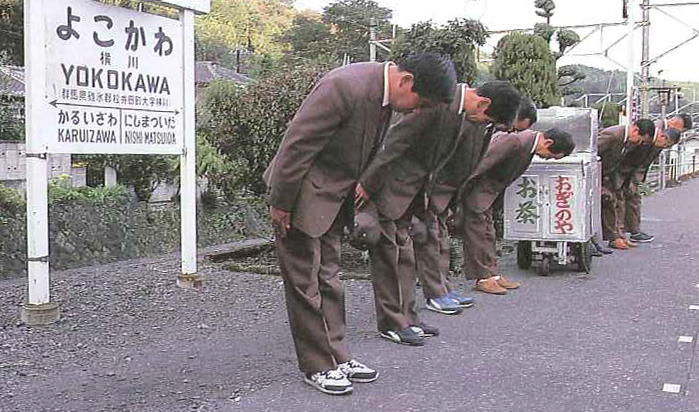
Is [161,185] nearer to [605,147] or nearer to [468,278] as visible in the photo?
[468,278]

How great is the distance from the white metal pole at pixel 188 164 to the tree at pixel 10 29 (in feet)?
43.0

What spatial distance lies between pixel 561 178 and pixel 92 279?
4176mm

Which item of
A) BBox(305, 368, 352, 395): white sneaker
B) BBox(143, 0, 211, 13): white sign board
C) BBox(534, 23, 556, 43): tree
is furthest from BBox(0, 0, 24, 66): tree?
BBox(305, 368, 352, 395): white sneaker

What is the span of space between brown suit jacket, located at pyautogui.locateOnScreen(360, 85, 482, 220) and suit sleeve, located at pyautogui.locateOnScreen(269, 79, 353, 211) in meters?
1.09

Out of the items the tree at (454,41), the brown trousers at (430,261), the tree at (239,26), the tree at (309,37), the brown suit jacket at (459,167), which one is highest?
the tree at (239,26)

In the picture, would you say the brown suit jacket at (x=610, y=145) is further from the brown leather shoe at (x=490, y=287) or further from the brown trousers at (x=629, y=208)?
the brown leather shoe at (x=490, y=287)

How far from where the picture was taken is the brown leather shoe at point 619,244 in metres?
9.90

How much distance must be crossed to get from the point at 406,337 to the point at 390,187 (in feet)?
3.00

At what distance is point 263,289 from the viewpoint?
22.4 feet

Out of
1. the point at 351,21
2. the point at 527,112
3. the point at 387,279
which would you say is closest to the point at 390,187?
the point at 387,279

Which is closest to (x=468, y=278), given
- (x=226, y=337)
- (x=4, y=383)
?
(x=226, y=337)

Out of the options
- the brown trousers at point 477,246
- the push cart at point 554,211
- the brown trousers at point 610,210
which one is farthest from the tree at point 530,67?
the brown trousers at point 477,246

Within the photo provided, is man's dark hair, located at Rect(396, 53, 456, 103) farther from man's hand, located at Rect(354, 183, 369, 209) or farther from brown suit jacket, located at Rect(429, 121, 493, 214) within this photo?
brown suit jacket, located at Rect(429, 121, 493, 214)

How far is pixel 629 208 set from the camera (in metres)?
10.5
